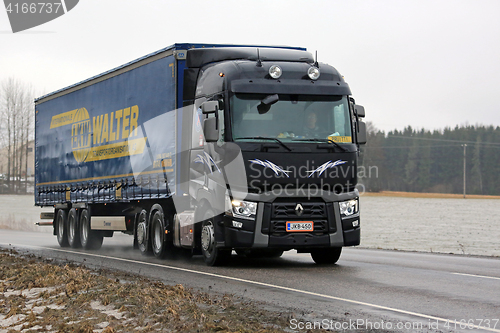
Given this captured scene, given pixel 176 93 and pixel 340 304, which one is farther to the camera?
pixel 176 93

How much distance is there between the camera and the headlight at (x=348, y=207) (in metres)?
13.2

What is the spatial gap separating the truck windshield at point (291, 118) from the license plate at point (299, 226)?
4.94 feet

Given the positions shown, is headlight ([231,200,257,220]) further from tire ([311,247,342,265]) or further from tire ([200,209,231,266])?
tire ([311,247,342,265])

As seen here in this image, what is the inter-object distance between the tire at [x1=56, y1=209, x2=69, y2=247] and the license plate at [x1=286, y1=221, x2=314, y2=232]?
1162cm

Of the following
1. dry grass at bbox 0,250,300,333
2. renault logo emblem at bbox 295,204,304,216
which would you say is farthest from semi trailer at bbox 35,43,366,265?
dry grass at bbox 0,250,300,333

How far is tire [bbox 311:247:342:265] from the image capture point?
1427 cm

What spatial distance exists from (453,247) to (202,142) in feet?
44.8

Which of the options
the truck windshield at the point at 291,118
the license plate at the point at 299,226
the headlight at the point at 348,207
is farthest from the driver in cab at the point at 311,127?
the license plate at the point at 299,226

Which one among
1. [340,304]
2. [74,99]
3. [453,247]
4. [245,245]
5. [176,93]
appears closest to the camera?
[340,304]

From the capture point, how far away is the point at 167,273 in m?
12.8

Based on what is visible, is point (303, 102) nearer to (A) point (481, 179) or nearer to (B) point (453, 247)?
(B) point (453, 247)

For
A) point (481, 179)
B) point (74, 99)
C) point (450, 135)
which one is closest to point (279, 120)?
point (74, 99)

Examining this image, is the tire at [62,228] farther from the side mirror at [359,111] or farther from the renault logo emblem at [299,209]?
the side mirror at [359,111]

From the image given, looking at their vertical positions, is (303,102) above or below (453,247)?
above
